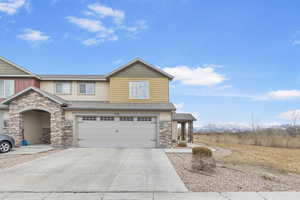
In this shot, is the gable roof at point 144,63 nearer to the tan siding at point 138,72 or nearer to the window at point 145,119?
the tan siding at point 138,72

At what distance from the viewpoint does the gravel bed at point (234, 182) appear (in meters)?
5.38

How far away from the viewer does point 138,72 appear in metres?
15.8

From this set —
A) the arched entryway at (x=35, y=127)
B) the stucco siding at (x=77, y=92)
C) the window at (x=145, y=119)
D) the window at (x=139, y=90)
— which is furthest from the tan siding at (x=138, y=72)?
the arched entryway at (x=35, y=127)

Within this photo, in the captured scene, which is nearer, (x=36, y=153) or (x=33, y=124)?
(x=36, y=153)

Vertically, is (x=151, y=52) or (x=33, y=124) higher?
(x=151, y=52)

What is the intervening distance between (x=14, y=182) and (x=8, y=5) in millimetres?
11994

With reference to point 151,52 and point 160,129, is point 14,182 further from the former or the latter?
point 151,52

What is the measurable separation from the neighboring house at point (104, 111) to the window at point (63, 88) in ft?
4.75

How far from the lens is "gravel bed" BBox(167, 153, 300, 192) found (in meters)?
5.38

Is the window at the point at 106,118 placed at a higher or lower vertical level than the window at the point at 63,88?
lower

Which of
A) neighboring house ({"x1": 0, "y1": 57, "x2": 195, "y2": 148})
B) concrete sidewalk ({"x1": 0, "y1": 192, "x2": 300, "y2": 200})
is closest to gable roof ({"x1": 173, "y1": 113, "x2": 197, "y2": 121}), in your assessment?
neighboring house ({"x1": 0, "y1": 57, "x2": 195, "y2": 148})

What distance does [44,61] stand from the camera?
59.1 ft

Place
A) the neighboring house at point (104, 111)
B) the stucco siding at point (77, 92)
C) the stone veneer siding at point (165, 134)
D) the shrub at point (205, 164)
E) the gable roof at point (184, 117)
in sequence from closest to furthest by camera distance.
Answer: the shrub at point (205, 164)
the neighboring house at point (104, 111)
the stone veneer siding at point (165, 134)
the stucco siding at point (77, 92)
the gable roof at point (184, 117)

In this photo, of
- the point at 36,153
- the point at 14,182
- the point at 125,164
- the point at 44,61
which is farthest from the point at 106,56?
the point at 14,182
